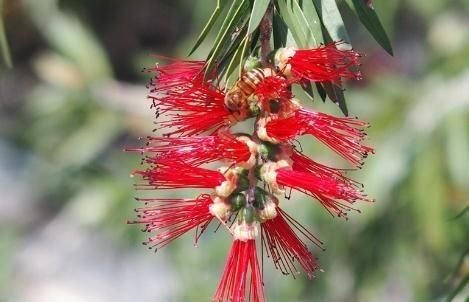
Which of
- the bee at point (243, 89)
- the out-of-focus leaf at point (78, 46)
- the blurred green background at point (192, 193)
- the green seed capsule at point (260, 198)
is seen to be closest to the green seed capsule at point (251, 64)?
the bee at point (243, 89)

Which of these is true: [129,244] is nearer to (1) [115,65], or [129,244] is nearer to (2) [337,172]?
(2) [337,172]

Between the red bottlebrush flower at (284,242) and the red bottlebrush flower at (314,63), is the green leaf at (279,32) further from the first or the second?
the red bottlebrush flower at (284,242)

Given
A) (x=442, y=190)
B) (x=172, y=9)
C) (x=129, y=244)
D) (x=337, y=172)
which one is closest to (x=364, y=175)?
(x=442, y=190)

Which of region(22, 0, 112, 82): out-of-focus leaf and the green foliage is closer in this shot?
the green foliage

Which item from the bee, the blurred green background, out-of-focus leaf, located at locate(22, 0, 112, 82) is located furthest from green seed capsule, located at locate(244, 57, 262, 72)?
out-of-focus leaf, located at locate(22, 0, 112, 82)

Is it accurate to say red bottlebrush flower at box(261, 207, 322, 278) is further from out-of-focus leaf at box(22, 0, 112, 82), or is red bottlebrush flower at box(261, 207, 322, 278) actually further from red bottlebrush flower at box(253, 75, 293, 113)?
out-of-focus leaf at box(22, 0, 112, 82)

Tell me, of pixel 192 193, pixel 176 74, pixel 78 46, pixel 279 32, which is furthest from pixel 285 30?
A: pixel 78 46

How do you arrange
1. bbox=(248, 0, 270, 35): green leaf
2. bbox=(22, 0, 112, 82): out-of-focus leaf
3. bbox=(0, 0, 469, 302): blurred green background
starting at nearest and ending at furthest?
bbox=(248, 0, 270, 35): green leaf < bbox=(0, 0, 469, 302): blurred green background < bbox=(22, 0, 112, 82): out-of-focus leaf
